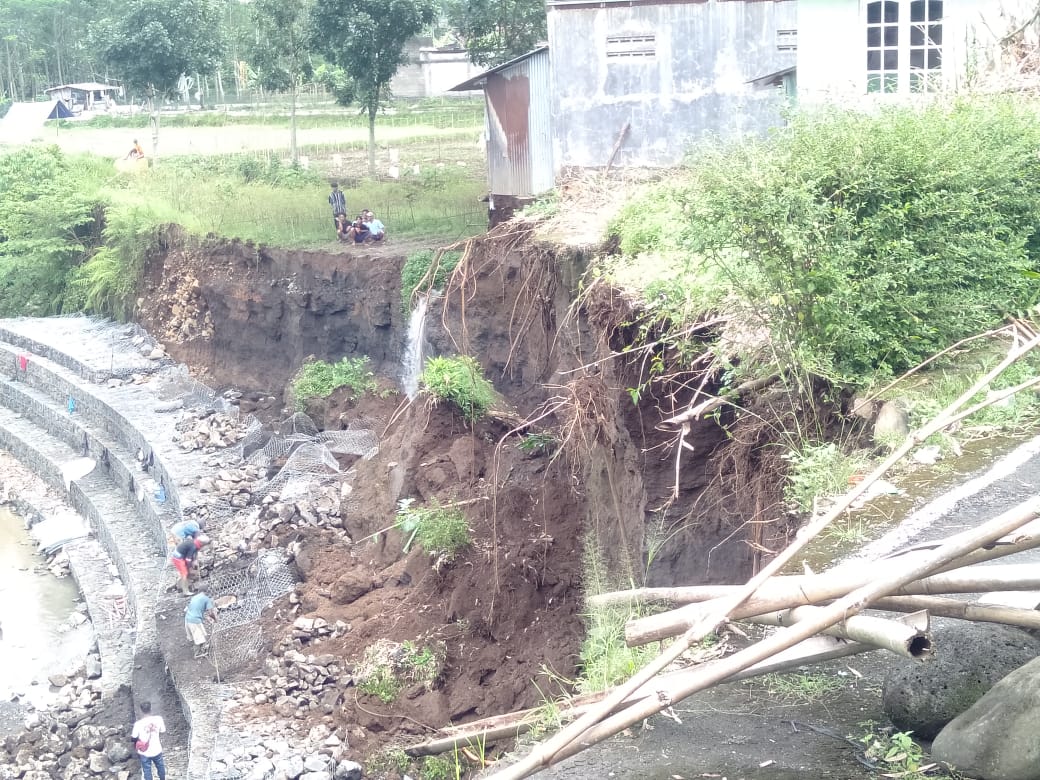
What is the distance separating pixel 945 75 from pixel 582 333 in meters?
6.30

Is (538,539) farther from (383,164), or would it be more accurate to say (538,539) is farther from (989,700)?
(383,164)

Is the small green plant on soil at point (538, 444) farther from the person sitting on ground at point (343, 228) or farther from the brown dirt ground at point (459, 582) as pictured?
the person sitting on ground at point (343, 228)

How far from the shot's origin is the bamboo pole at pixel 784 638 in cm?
369

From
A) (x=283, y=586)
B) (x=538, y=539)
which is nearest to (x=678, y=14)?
(x=538, y=539)

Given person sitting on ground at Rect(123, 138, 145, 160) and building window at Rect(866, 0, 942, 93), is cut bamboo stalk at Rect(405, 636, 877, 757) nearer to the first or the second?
building window at Rect(866, 0, 942, 93)

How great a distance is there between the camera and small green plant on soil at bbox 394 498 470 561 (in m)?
13.1

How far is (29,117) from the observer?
4969 cm

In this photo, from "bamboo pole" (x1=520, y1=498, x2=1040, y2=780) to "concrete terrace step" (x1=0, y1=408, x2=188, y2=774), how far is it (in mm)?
9207

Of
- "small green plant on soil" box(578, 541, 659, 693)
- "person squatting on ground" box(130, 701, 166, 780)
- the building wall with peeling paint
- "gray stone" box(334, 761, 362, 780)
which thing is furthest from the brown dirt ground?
the building wall with peeling paint

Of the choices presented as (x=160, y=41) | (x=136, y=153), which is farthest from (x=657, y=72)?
(x=136, y=153)

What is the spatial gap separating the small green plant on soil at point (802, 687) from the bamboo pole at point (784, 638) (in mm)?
Result: 1520

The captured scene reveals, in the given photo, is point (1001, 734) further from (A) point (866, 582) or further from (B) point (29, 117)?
(B) point (29, 117)

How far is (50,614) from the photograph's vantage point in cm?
1716

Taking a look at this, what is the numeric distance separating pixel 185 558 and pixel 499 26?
622 inches
